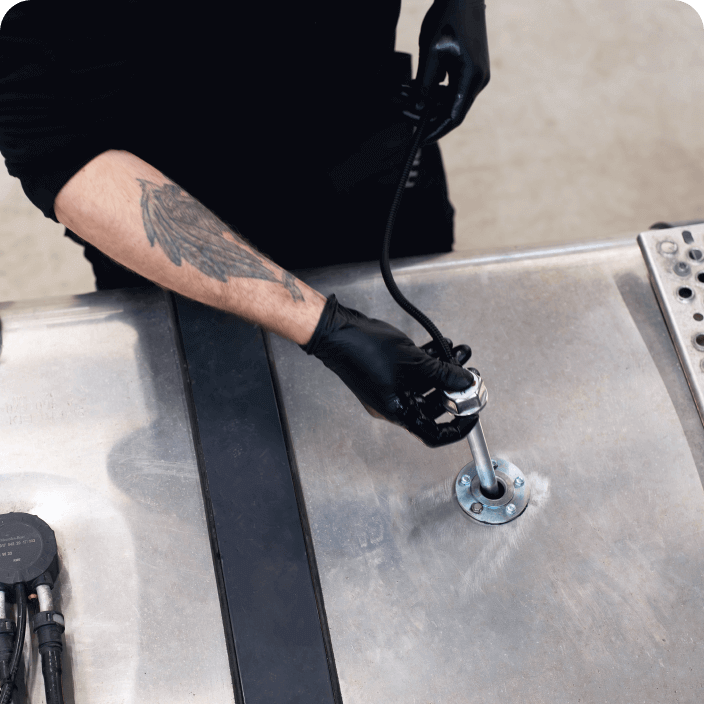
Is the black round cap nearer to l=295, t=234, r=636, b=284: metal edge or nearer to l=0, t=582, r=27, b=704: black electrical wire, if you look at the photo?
l=0, t=582, r=27, b=704: black electrical wire

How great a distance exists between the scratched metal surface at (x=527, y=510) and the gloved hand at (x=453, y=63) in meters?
0.17

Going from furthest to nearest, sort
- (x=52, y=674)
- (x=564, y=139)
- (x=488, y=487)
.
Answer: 1. (x=564, y=139)
2. (x=488, y=487)
3. (x=52, y=674)

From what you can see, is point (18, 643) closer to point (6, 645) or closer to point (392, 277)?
point (6, 645)

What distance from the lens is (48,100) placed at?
531 millimetres

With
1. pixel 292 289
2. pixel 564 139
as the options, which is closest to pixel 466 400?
pixel 292 289

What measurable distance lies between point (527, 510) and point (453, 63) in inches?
19.0

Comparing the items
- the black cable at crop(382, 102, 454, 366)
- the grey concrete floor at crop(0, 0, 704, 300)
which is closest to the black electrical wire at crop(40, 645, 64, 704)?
the black cable at crop(382, 102, 454, 366)

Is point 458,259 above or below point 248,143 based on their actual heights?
below

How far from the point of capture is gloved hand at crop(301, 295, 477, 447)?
0.61 metres

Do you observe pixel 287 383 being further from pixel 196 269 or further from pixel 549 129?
pixel 549 129

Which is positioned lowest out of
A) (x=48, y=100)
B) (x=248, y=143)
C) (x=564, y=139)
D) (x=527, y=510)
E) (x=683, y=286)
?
(x=564, y=139)

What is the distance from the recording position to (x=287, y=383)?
27.1 inches

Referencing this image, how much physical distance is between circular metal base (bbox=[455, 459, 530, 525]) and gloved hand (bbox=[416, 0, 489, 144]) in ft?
1.23

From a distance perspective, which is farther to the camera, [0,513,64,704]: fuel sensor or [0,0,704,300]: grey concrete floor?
[0,0,704,300]: grey concrete floor
